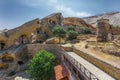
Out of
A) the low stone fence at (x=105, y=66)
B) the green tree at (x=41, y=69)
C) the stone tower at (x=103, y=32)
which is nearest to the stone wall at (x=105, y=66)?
the low stone fence at (x=105, y=66)

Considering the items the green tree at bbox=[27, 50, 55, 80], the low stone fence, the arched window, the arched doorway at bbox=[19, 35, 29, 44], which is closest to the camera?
the low stone fence

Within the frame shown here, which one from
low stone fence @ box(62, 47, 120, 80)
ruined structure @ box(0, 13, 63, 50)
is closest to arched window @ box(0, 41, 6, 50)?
ruined structure @ box(0, 13, 63, 50)

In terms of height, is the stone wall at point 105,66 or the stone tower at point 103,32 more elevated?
the stone tower at point 103,32

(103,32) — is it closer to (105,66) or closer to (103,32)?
(103,32)

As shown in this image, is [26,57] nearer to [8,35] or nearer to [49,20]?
[8,35]

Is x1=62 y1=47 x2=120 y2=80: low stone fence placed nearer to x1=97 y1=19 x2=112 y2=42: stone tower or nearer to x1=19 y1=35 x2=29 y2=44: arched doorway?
x1=97 y1=19 x2=112 y2=42: stone tower

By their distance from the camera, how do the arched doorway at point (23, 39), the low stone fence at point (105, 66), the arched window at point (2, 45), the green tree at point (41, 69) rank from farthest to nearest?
the arched doorway at point (23, 39) → the arched window at point (2, 45) → the green tree at point (41, 69) → the low stone fence at point (105, 66)

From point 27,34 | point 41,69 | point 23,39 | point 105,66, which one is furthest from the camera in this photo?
point 23,39

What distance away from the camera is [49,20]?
59.5 meters

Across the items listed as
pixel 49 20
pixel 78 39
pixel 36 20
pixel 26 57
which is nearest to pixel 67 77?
pixel 26 57

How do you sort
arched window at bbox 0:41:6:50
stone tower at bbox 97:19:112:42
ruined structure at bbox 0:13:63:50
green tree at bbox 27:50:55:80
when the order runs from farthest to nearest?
arched window at bbox 0:41:6:50 → ruined structure at bbox 0:13:63:50 → stone tower at bbox 97:19:112:42 → green tree at bbox 27:50:55:80

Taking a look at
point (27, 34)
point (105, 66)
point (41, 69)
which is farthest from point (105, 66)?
point (27, 34)

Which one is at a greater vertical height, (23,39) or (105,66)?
(23,39)

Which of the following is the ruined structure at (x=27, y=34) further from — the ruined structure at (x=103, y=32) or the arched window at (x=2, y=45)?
the ruined structure at (x=103, y=32)
